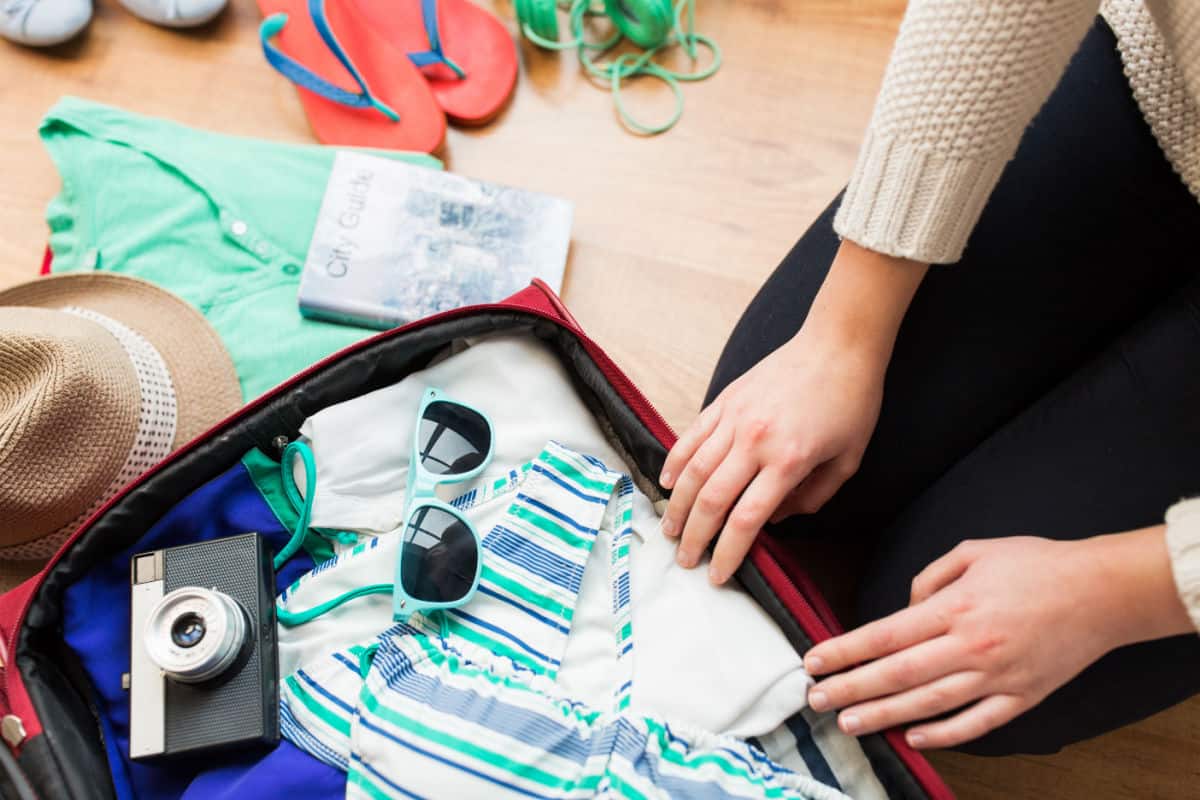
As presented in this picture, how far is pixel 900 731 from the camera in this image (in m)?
0.47

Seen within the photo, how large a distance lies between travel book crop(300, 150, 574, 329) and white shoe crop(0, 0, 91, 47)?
0.34 meters

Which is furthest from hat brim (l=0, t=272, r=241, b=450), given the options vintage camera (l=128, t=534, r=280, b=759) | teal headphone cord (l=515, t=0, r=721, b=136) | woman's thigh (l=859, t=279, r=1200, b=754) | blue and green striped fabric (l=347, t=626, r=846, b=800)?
woman's thigh (l=859, t=279, r=1200, b=754)

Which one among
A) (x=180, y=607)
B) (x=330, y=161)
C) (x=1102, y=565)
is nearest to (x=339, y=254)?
(x=330, y=161)

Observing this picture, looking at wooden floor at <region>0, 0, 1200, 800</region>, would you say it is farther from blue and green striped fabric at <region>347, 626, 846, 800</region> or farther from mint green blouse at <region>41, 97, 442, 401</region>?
blue and green striped fabric at <region>347, 626, 846, 800</region>

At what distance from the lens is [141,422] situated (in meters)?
0.65

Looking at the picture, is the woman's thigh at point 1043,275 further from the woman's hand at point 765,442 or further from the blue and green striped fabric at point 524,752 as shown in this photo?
the blue and green striped fabric at point 524,752

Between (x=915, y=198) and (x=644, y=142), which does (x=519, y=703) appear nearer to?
(x=915, y=198)

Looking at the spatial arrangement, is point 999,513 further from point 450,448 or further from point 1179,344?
point 450,448

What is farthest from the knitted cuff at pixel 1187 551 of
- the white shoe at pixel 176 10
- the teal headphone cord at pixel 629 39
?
the white shoe at pixel 176 10

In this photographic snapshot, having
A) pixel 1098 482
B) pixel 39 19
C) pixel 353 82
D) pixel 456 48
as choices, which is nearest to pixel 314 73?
pixel 353 82

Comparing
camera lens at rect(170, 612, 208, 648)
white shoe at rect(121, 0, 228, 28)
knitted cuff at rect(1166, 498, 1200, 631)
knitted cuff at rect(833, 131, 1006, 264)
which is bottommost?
camera lens at rect(170, 612, 208, 648)

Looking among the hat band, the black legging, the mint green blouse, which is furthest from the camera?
the mint green blouse

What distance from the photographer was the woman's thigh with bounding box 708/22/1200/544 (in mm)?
545

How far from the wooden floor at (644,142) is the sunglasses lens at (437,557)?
0.95 ft
